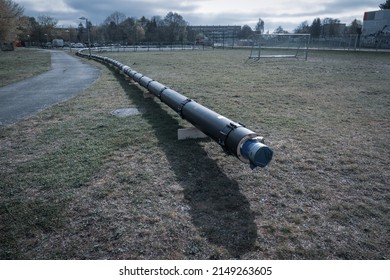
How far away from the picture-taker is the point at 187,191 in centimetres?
429

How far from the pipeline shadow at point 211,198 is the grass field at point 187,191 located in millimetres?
17

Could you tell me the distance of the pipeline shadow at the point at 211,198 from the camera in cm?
334

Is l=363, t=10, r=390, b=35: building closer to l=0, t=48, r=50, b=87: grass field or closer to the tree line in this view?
the tree line

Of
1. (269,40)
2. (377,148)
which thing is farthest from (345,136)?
(269,40)

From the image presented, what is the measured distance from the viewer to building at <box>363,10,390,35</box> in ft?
180

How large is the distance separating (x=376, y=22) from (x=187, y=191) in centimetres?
7022

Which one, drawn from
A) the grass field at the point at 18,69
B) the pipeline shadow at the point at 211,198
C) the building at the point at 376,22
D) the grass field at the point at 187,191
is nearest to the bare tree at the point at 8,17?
the grass field at the point at 18,69

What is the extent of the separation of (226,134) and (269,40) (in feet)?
113

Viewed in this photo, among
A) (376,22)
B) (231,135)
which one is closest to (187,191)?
(231,135)

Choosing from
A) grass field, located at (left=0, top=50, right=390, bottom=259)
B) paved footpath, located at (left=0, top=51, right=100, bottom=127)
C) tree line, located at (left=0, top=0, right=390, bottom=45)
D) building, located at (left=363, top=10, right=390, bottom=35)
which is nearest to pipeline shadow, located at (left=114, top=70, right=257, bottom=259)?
grass field, located at (left=0, top=50, right=390, bottom=259)

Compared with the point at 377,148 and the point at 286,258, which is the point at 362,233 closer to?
the point at 286,258

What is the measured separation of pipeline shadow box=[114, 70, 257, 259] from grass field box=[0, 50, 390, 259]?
0.06ft

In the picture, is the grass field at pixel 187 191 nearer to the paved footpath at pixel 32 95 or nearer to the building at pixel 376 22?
the paved footpath at pixel 32 95

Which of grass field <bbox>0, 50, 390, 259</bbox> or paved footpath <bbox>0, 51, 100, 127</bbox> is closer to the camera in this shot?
grass field <bbox>0, 50, 390, 259</bbox>
